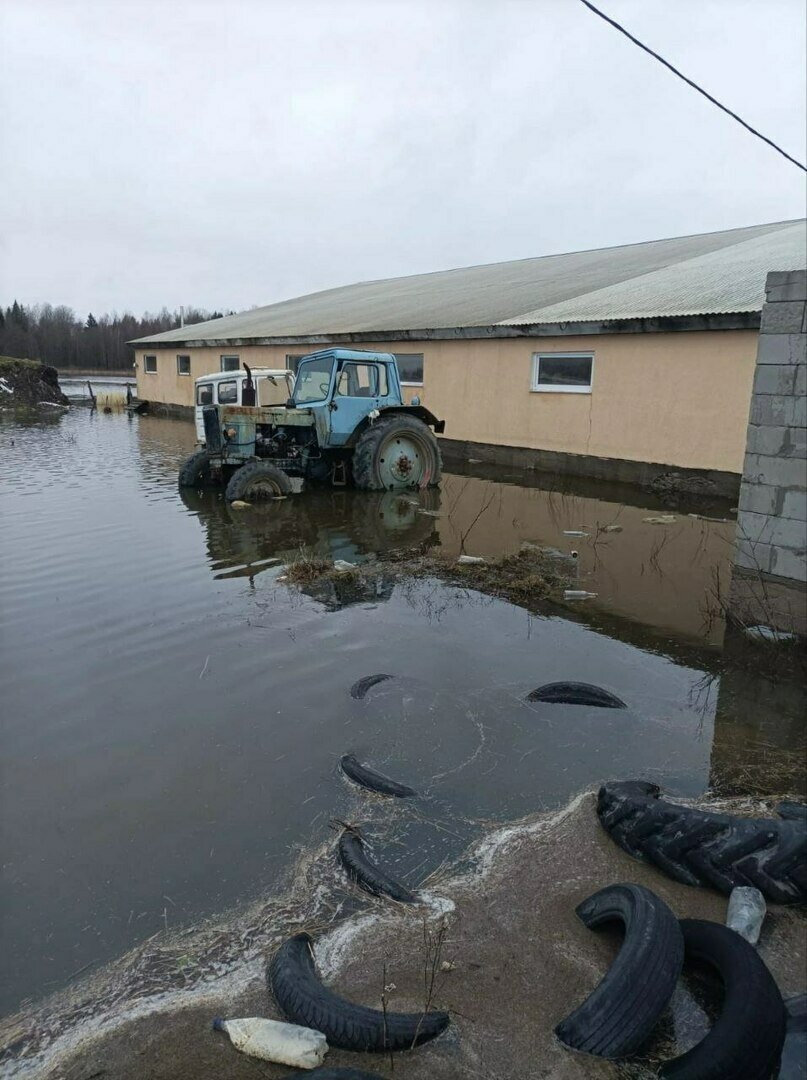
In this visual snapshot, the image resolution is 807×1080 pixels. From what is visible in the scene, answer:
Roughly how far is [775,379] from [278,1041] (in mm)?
4797

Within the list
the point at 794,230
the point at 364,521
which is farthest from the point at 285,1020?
the point at 794,230

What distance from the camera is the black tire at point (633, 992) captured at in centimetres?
191

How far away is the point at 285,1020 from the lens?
2061mm

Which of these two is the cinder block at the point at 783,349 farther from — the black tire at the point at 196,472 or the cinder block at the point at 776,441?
the black tire at the point at 196,472

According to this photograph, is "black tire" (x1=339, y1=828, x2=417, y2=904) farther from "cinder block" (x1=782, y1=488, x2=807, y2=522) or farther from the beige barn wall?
the beige barn wall

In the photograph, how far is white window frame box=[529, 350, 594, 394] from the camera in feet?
41.1

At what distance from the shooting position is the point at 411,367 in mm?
16250

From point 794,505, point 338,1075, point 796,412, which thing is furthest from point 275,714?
point 796,412

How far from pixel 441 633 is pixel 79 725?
8.39 feet

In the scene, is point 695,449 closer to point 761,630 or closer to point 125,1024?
point 761,630

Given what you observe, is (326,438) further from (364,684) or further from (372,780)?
(372,780)

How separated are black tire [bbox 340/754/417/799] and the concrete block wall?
318cm

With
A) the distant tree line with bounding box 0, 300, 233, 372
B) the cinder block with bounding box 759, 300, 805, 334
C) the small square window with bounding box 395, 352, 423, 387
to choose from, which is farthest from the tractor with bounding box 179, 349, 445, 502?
the distant tree line with bounding box 0, 300, 233, 372

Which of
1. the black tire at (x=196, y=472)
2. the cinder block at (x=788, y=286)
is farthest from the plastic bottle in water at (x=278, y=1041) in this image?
the black tire at (x=196, y=472)
